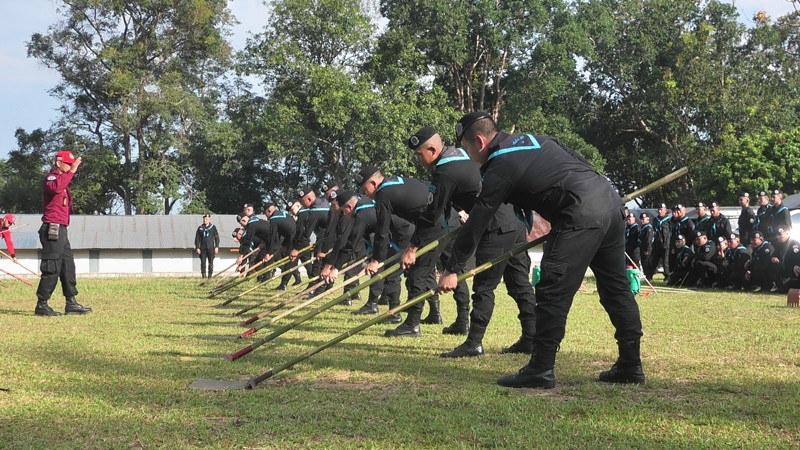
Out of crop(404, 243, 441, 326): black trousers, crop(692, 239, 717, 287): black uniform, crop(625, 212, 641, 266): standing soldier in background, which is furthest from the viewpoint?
crop(625, 212, 641, 266): standing soldier in background

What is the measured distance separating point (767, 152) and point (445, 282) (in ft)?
132

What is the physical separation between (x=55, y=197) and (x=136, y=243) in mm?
29490

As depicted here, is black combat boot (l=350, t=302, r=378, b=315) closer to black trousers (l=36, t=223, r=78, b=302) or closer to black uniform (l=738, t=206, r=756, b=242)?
black trousers (l=36, t=223, r=78, b=302)

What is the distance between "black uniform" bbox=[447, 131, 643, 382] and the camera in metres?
5.98

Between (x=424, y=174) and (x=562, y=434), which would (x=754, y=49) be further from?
(x=562, y=434)

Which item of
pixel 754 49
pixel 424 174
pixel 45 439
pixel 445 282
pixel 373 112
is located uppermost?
pixel 754 49

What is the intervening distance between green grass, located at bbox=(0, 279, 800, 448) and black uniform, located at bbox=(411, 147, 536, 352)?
400 millimetres

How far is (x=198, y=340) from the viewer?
9.63m

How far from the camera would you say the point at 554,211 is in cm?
611

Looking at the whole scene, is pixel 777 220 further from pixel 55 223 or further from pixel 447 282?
pixel 55 223

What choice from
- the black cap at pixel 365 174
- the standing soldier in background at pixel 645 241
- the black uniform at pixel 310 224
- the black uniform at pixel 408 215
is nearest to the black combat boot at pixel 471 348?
the black uniform at pixel 408 215

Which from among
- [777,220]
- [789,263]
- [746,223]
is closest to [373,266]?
[789,263]

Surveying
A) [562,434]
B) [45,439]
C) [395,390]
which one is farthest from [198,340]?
[562,434]

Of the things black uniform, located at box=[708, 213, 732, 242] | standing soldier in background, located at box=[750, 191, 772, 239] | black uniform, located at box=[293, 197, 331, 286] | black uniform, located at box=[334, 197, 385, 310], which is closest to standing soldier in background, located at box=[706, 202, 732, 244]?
black uniform, located at box=[708, 213, 732, 242]
